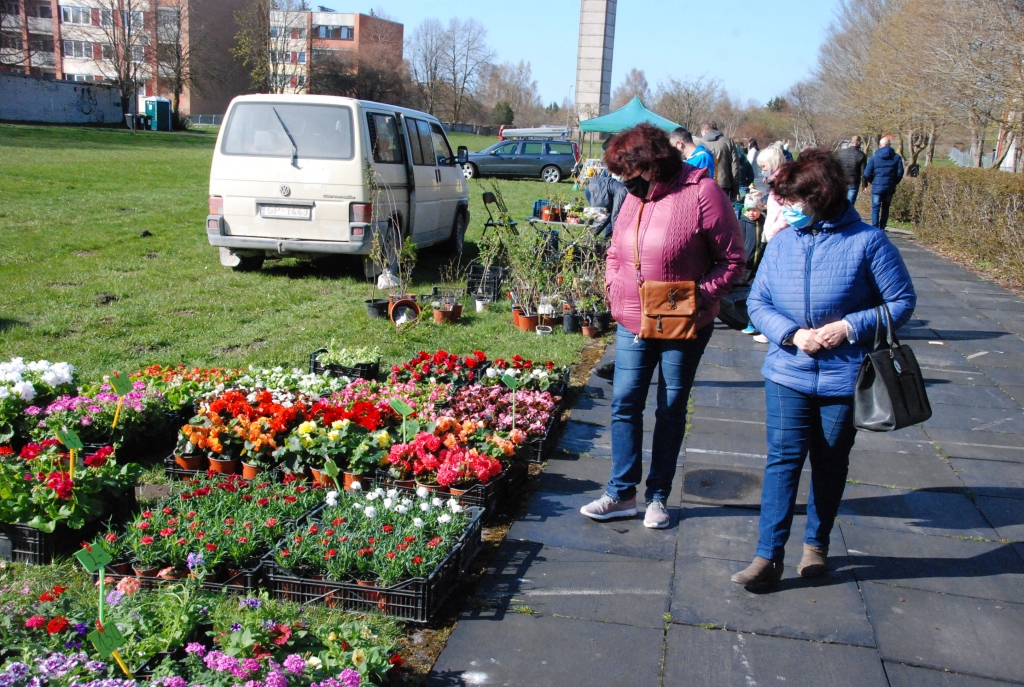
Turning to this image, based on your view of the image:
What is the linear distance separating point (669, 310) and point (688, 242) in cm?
30

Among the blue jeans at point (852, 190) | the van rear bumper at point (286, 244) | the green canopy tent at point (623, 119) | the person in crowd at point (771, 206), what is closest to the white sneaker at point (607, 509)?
the blue jeans at point (852, 190)

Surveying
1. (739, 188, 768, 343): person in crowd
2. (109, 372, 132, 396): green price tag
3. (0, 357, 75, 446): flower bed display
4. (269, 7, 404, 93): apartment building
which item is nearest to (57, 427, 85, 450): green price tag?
(109, 372, 132, 396): green price tag

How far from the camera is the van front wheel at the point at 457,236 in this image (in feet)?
40.7

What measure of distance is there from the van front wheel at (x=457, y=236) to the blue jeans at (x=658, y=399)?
8.64 meters

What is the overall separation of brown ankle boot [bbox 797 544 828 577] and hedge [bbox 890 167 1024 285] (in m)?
10.6

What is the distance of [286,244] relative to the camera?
945cm

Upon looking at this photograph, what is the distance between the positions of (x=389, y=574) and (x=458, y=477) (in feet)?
3.02

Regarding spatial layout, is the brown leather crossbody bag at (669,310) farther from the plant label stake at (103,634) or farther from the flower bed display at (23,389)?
the flower bed display at (23,389)

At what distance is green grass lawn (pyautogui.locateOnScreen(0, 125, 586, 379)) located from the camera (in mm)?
6957

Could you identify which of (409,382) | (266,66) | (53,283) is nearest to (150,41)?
(266,66)

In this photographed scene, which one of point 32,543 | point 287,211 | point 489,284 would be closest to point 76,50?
point 287,211

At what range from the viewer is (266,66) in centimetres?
5369

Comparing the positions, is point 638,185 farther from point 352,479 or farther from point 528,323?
point 528,323

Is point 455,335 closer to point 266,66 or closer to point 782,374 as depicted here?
point 782,374
